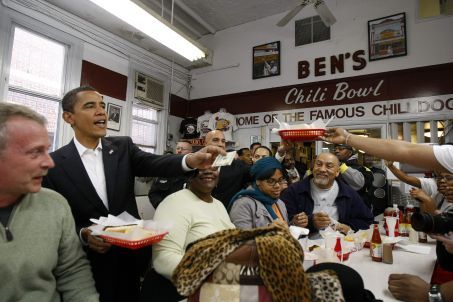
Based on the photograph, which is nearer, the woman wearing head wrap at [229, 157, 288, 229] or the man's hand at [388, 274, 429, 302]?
the man's hand at [388, 274, 429, 302]

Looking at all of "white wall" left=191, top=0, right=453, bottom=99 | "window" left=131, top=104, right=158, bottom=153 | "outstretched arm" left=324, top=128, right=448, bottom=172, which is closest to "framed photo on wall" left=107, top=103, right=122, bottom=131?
"window" left=131, top=104, right=158, bottom=153

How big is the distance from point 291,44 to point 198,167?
205 inches

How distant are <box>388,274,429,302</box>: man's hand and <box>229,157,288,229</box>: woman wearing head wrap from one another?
0.86m

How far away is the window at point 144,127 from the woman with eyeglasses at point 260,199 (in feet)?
14.7

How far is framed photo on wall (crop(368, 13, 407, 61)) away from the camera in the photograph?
16.5 ft

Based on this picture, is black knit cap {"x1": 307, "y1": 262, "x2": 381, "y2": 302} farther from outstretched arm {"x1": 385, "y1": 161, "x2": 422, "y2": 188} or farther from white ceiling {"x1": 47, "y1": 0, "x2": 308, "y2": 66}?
white ceiling {"x1": 47, "y1": 0, "x2": 308, "y2": 66}

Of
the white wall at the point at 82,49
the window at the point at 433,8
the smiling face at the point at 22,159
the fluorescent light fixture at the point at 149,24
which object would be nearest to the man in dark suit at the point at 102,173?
the smiling face at the point at 22,159

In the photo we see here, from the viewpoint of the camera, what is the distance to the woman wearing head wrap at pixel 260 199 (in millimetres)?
2012

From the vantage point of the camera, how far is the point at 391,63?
5.13m

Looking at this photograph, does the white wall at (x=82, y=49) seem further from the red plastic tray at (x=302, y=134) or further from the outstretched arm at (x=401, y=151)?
the outstretched arm at (x=401, y=151)

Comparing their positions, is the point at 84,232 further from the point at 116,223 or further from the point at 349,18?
the point at 349,18

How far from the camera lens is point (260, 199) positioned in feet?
7.09

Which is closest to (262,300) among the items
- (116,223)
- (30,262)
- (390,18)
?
(116,223)

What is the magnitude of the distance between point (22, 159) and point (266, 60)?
5898 mm
